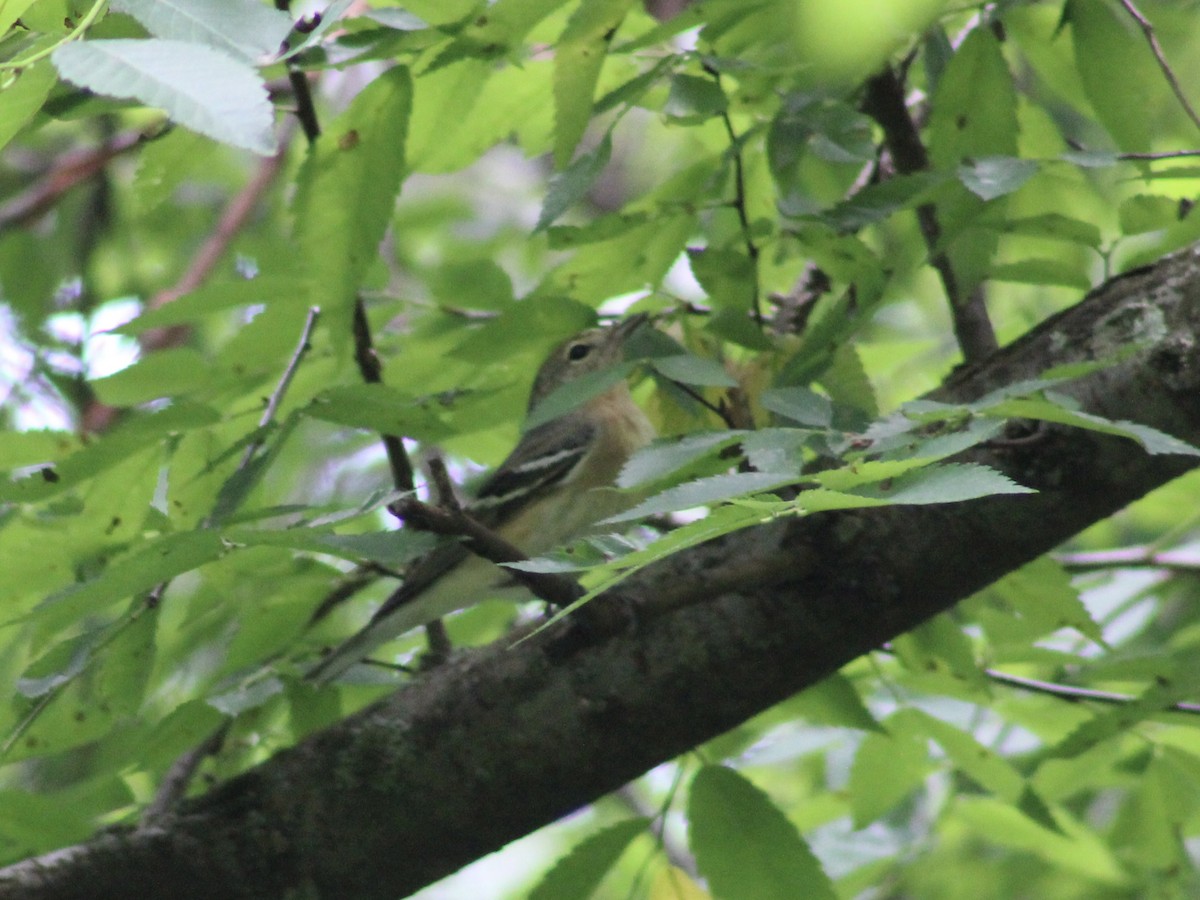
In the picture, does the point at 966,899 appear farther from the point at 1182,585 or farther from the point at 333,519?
the point at 333,519

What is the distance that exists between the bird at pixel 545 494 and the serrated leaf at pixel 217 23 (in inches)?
59.7

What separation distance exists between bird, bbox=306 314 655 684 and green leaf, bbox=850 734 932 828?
2.93 ft

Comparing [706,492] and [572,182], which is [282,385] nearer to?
[572,182]

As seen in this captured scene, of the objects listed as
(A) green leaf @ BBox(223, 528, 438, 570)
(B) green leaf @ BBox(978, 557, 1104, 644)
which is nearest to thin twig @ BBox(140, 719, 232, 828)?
(A) green leaf @ BBox(223, 528, 438, 570)

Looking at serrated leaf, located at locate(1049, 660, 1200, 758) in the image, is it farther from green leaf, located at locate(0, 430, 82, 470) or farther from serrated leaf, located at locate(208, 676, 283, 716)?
green leaf, located at locate(0, 430, 82, 470)

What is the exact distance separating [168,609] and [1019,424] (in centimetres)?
252

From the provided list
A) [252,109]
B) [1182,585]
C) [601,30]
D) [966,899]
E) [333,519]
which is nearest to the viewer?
[252,109]

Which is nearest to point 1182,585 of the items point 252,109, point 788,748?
point 788,748

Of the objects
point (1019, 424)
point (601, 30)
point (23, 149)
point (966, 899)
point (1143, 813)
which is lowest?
point (966, 899)

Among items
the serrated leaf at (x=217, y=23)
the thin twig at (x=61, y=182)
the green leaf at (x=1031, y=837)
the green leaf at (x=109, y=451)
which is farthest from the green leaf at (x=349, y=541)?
the thin twig at (x=61, y=182)

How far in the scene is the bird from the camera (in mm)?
3238

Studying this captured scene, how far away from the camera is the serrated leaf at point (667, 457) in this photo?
1.91 meters

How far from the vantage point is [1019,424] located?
2434mm

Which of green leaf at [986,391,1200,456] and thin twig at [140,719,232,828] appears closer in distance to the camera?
green leaf at [986,391,1200,456]
